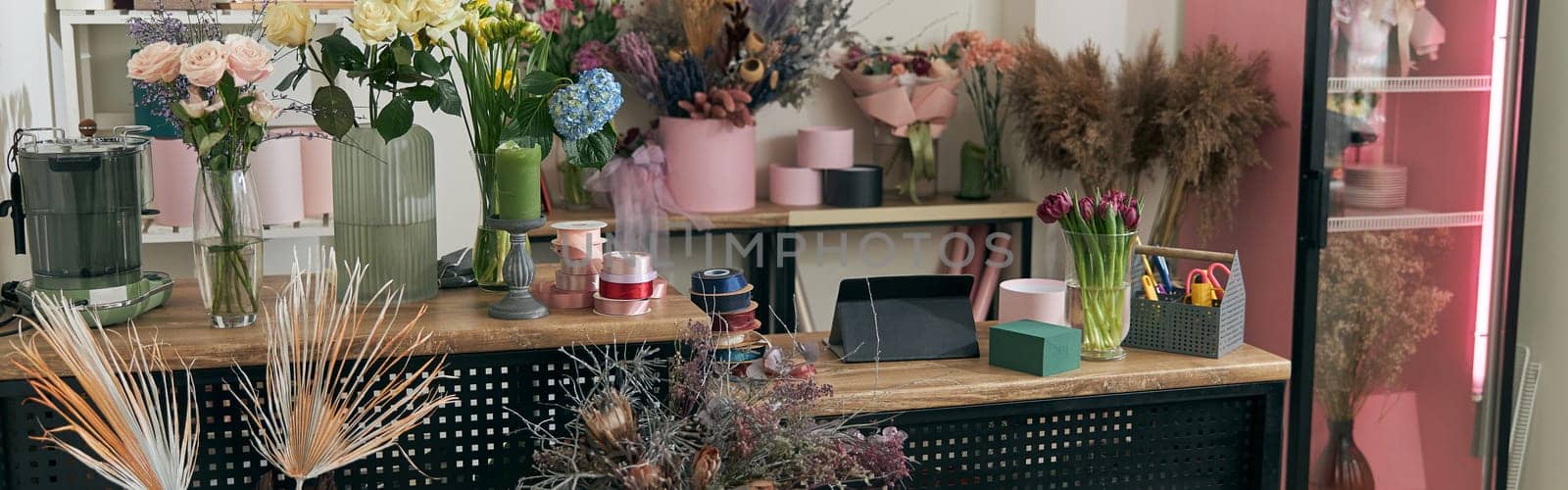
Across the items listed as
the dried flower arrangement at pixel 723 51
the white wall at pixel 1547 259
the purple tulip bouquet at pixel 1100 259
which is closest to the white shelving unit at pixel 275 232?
the dried flower arrangement at pixel 723 51

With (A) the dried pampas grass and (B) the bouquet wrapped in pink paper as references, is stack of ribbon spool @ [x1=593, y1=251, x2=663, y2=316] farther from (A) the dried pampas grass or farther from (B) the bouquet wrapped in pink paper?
(B) the bouquet wrapped in pink paper

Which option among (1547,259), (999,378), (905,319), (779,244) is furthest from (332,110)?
(1547,259)

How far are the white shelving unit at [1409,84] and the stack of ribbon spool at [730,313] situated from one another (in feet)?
6.47

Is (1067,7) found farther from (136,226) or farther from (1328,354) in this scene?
(136,226)

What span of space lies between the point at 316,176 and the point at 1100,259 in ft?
6.03

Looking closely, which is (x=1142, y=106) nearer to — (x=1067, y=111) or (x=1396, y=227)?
(x=1067, y=111)

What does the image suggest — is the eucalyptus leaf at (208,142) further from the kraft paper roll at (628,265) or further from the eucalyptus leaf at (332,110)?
the kraft paper roll at (628,265)

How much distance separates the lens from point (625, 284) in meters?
1.98

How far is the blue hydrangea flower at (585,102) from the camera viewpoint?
1925mm

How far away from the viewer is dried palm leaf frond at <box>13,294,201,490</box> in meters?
1.62

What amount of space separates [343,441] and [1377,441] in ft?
9.57

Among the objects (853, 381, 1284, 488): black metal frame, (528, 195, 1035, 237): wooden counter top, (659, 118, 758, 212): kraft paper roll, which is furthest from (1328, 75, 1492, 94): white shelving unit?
(659, 118, 758, 212): kraft paper roll

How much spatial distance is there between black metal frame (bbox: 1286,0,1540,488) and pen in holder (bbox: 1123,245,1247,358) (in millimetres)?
1121

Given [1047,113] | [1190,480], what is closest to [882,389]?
[1190,480]
